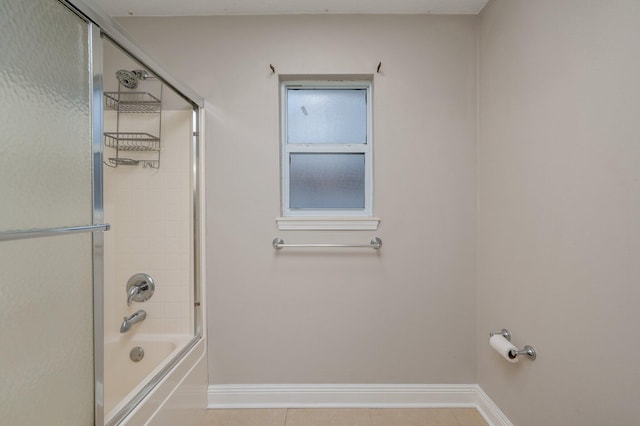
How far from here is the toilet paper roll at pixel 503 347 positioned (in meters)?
1.28

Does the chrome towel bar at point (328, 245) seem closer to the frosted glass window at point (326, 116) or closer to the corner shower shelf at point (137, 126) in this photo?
the frosted glass window at point (326, 116)

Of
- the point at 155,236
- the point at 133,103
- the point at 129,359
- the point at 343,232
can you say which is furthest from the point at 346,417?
the point at 133,103

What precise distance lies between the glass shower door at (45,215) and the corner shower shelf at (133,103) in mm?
806

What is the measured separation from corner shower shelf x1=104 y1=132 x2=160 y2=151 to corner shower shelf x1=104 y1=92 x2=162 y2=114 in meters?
0.14

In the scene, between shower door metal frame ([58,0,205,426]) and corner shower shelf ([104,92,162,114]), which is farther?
corner shower shelf ([104,92,162,114])

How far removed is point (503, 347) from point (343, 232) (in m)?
0.93

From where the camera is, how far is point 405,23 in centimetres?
168

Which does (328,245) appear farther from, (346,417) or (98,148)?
(98,148)

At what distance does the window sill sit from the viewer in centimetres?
169

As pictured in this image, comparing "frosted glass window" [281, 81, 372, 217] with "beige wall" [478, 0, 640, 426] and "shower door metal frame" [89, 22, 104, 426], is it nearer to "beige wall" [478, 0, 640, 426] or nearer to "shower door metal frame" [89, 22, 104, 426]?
"beige wall" [478, 0, 640, 426]

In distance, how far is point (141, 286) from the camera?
1.70 meters

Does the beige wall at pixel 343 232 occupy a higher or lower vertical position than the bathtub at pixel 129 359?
higher

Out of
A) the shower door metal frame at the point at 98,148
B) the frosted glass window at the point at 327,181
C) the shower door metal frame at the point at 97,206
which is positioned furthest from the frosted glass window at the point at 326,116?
the shower door metal frame at the point at 97,206

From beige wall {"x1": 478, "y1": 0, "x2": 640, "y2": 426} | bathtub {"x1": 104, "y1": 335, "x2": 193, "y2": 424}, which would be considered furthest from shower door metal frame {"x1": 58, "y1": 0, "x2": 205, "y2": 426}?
beige wall {"x1": 478, "y1": 0, "x2": 640, "y2": 426}
